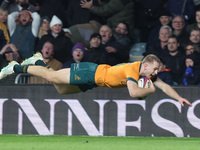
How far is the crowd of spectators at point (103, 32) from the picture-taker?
11766 mm

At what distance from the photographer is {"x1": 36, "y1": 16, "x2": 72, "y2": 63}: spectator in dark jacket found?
12.5 meters

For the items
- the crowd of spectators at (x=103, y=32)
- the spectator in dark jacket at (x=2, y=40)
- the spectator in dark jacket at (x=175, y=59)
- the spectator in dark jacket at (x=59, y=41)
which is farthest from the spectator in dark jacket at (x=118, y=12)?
the spectator in dark jacket at (x=2, y=40)

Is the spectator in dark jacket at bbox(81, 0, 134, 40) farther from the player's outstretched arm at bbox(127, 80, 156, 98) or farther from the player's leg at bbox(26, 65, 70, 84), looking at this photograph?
the player's outstretched arm at bbox(127, 80, 156, 98)

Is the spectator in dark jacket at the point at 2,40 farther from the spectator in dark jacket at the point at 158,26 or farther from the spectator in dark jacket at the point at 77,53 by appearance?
the spectator in dark jacket at the point at 158,26

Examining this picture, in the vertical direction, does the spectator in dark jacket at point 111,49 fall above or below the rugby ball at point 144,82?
above

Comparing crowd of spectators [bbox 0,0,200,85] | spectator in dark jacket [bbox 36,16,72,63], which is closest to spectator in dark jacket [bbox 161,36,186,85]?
crowd of spectators [bbox 0,0,200,85]

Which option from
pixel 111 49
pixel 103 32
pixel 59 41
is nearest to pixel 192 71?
pixel 111 49

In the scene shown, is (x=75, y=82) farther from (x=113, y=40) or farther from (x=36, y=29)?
(x=36, y=29)

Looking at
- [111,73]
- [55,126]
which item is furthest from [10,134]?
[111,73]

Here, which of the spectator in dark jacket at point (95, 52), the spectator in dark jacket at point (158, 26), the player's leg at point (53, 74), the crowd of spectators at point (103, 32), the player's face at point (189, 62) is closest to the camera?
the player's leg at point (53, 74)

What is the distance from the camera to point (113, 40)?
12.2 m

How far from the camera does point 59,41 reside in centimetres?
1254

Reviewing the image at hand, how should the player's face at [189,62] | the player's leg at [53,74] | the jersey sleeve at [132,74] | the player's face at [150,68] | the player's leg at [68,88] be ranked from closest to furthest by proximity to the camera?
the jersey sleeve at [132,74]
the player's face at [150,68]
the player's leg at [53,74]
the player's leg at [68,88]
the player's face at [189,62]

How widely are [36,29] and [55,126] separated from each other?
3.01 meters
